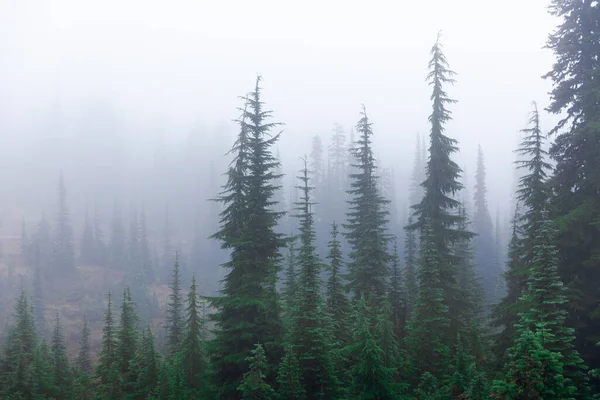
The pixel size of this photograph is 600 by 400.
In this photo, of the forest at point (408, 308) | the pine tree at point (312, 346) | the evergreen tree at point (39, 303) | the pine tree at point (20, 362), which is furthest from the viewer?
the evergreen tree at point (39, 303)

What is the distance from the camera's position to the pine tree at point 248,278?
51.8ft

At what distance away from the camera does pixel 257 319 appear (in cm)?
1623

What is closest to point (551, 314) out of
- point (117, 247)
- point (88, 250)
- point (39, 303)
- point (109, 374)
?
point (109, 374)

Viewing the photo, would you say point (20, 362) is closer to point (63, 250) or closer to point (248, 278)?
point (248, 278)

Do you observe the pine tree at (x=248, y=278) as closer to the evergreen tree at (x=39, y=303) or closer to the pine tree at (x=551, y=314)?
the pine tree at (x=551, y=314)

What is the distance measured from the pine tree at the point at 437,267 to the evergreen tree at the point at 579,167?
4893mm

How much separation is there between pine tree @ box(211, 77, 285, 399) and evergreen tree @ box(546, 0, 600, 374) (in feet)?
34.9

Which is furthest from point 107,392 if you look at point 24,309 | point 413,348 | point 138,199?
point 138,199

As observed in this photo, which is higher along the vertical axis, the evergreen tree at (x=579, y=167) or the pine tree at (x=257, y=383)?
the evergreen tree at (x=579, y=167)

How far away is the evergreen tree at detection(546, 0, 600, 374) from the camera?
39.7 feet

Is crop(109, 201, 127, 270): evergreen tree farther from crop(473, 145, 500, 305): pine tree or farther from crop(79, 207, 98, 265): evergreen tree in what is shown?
crop(473, 145, 500, 305): pine tree

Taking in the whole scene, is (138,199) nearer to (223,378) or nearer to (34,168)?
(34,168)

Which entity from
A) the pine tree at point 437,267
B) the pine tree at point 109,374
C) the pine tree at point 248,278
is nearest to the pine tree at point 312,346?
the pine tree at point 248,278

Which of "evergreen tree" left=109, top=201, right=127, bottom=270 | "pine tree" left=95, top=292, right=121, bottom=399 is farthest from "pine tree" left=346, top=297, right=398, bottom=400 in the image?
"evergreen tree" left=109, top=201, right=127, bottom=270
